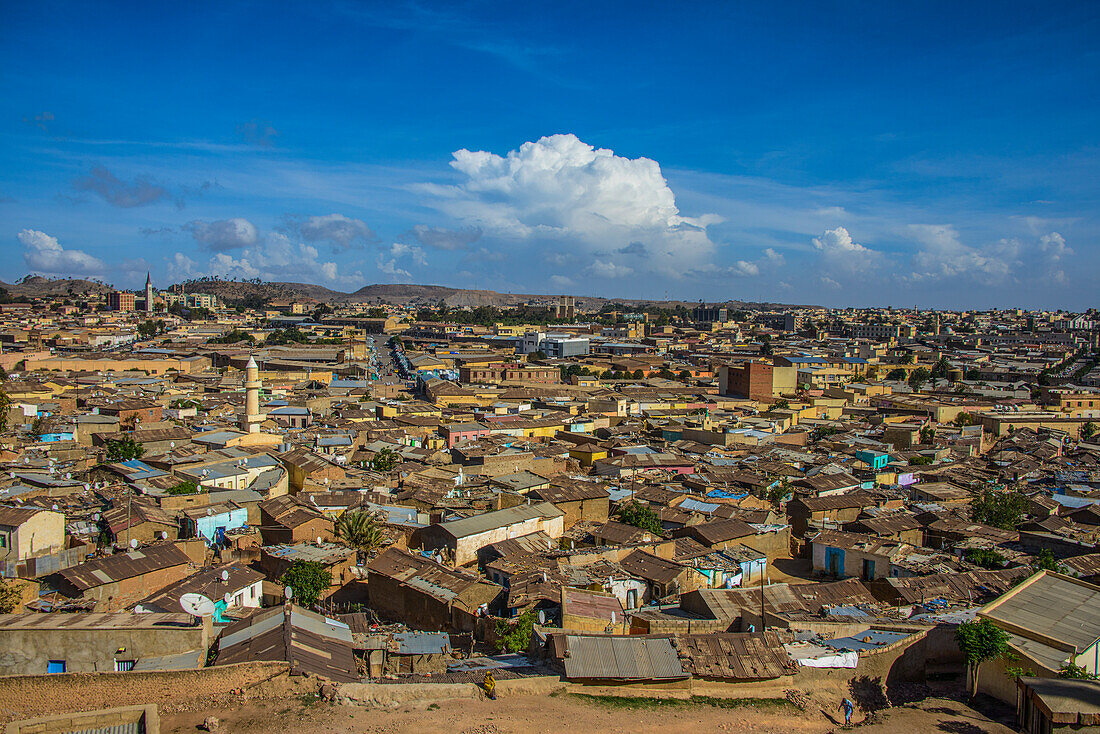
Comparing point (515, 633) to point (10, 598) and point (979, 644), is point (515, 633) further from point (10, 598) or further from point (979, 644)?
point (10, 598)

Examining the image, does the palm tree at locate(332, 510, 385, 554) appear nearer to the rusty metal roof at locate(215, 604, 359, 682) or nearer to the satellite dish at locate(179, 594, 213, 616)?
the satellite dish at locate(179, 594, 213, 616)

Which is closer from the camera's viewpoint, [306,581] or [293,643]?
[293,643]

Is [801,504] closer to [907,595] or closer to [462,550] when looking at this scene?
[907,595]

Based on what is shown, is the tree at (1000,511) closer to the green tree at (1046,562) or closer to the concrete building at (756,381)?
the green tree at (1046,562)

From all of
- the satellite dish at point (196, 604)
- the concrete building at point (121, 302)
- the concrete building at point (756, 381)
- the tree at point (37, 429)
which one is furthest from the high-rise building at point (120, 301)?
the satellite dish at point (196, 604)

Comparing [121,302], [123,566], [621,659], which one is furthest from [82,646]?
[121,302]

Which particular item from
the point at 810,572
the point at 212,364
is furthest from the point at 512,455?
the point at 212,364

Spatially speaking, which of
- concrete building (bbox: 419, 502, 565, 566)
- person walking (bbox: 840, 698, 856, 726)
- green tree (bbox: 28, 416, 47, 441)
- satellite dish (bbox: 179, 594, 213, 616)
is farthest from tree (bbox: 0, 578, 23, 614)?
green tree (bbox: 28, 416, 47, 441)
